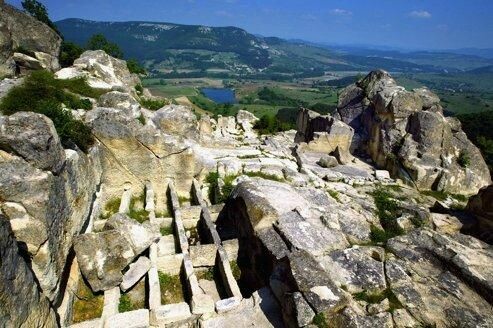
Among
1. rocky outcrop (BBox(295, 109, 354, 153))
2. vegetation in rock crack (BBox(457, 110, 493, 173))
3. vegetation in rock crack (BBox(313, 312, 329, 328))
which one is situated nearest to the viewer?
vegetation in rock crack (BBox(313, 312, 329, 328))

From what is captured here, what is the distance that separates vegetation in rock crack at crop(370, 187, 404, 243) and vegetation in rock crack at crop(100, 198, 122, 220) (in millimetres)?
11746

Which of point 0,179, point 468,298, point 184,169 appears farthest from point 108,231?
point 468,298

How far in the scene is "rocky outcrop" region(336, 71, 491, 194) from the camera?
22.4m

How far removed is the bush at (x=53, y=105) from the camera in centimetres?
1341

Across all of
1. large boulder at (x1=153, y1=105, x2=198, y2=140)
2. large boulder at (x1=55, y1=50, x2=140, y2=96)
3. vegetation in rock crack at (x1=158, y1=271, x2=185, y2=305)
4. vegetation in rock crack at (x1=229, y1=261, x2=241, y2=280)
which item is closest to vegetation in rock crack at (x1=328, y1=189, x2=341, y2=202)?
vegetation in rock crack at (x1=229, y1=261, x2=241, y2=280)

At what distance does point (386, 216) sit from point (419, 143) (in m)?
10.3

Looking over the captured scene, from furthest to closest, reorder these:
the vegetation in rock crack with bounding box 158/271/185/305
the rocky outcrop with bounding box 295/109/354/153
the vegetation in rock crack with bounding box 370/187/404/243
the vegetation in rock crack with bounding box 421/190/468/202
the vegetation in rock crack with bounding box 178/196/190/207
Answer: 1. the rocky outcrop with bounding box 295/109/354/153
2. the vegetation in rock crack with bounding box 421/190/468/202
3. the vegetation in rock crack with bounding box 178/196/190/207
4. the vegetation in rock crack with bounding box 370/187/404/243
5. the vegetation in rock crack with bounding box 158/271/185/305

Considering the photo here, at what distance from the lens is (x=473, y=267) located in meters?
11.5

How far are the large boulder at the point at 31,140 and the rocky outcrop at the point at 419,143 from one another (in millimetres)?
20691

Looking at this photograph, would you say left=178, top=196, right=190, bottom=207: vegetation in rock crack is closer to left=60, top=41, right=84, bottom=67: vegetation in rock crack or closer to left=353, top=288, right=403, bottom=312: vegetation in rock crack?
left=353, top=288, right=403, bottom=312: vegetation in rock crack

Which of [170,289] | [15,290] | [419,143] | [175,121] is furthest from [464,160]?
[15,290]

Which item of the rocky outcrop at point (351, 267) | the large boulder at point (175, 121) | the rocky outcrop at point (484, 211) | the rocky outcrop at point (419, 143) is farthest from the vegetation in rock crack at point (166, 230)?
the rocky outcrop at point (419, 143)

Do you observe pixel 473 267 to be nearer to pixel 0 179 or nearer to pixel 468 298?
pixel 468 298

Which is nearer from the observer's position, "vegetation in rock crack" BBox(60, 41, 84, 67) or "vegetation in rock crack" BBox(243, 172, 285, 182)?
"vegetation in rock crack" BBox(243, 172, 285, 182)
